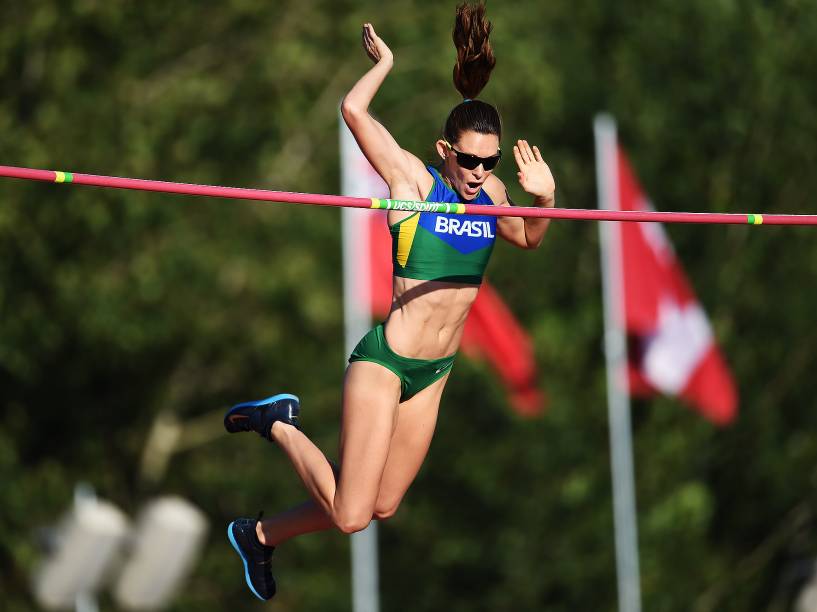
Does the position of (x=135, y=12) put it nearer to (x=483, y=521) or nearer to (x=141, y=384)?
(x=141, y=384)

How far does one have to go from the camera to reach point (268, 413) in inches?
399

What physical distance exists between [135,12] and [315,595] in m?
7.86

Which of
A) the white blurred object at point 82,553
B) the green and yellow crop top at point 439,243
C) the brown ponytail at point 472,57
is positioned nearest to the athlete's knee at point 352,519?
the green and yellow crop top at point 439,243

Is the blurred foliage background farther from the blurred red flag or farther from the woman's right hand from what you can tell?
the woman's right hand

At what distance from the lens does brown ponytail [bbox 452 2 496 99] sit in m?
9.59

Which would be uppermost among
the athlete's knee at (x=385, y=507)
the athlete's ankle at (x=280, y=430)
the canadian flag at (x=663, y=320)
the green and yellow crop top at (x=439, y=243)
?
the green and yellow crop top at (x=439, y=243)

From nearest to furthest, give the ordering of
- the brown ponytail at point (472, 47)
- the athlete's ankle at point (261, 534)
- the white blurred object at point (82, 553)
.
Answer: the brown ponytail at point (472, 47) → the athlete's ankle at point (261, 534) → the white blurred object at point (82, 553)

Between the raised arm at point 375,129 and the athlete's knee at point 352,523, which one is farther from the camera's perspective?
the athlete's knee at point 352,523

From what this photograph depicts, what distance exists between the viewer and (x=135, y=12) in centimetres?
2514

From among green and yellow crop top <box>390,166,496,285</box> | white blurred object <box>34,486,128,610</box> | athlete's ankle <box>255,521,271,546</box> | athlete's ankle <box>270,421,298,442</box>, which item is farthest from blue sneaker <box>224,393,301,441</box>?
white blurred object <box>34,486,128,610</box>

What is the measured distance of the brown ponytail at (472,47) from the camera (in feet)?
31.4

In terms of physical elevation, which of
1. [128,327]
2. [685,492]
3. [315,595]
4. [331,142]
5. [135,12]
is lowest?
[315,595]

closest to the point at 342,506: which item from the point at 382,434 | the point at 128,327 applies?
the point at 382,434

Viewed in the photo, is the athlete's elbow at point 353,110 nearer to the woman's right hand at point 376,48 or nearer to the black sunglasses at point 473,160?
the woman's right hand at point 376,48
